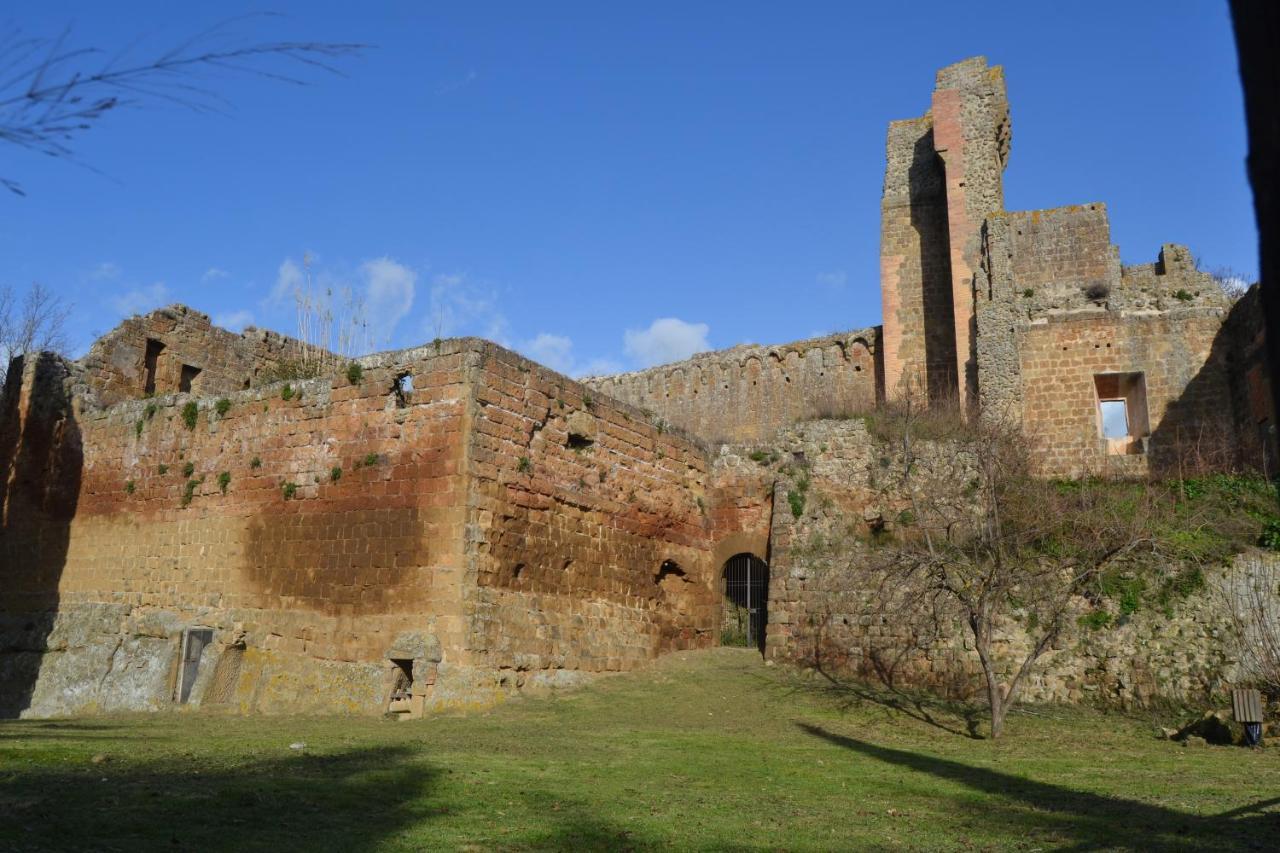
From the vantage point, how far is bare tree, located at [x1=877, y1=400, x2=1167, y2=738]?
12562 mm

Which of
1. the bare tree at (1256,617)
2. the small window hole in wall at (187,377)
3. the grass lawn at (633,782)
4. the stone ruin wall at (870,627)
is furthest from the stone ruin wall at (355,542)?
the bare tree at (1256,617)

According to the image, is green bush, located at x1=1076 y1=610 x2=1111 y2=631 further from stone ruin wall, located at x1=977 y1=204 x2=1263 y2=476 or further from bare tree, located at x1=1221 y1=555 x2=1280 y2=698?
stone ruin wall, located at x1=977 y1=204 x2=1263 y2=476

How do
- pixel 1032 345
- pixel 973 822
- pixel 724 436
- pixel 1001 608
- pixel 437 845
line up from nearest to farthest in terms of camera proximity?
pixel 437 845 → pixel 973 822 → pixel 1001 608 → pixel 1032 345 → pixel 724 436

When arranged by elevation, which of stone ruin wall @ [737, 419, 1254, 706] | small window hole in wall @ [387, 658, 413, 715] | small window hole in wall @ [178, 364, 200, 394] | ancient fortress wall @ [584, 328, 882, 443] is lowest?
small window hole in wall @ [387, 658, 413, 715]

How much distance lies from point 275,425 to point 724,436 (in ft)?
53.2

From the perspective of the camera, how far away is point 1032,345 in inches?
858

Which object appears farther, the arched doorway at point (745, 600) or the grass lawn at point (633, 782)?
the arched doorway at point (745, 600)

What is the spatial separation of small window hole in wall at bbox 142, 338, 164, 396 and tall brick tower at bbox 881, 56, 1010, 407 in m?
16.8

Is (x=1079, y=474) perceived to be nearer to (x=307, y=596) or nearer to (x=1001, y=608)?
(x=1001, y=608)

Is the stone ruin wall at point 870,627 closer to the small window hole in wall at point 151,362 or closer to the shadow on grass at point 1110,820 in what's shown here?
the shadow on grass at point 1110,820

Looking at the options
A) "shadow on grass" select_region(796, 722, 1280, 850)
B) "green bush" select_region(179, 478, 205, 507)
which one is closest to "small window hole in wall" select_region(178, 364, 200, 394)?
"green bush" select_region(179, 478, 205, 507)

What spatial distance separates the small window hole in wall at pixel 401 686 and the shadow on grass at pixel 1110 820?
6.86 m

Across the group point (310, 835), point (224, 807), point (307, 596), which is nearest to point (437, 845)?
point (310, 835)

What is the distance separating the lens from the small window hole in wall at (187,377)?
22.2m
